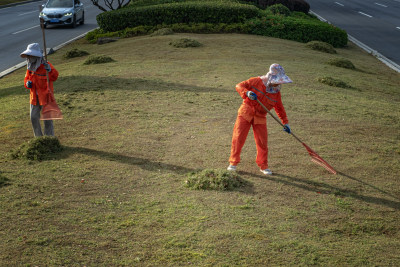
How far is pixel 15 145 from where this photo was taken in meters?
8.81

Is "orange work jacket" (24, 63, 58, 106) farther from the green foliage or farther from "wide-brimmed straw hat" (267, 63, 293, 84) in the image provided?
the green foliage

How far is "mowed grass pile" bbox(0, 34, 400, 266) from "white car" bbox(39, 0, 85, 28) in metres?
13.1

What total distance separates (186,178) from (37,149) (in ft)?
8.35

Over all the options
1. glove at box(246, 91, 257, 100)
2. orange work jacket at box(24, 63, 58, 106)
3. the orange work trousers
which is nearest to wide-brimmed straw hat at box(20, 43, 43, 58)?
orange work jacket at box(24, 63, 58, 106)

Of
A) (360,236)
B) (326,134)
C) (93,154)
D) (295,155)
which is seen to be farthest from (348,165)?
(93,154)

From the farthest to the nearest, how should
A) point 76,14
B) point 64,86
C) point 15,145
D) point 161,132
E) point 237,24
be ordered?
point 76,14, point 237,24, point 64,86, point 161,132, point 15,145

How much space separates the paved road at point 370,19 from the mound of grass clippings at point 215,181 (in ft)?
48.4

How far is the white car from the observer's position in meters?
25.7

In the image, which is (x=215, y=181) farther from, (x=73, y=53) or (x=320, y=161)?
(x=73, y=53)

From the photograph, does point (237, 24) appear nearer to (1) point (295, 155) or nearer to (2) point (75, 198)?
(1) point (295, 155)

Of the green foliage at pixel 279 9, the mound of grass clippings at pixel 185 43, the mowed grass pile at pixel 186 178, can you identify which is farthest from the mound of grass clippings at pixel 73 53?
the green foliage at pixel 279 9

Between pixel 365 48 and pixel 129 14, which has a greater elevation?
pixel 129 14

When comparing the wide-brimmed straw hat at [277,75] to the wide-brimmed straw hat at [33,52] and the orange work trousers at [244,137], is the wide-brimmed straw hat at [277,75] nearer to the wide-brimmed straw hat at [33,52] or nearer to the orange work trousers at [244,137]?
the orange work trousers at [244,137]

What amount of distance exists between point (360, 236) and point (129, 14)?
1718 cm
